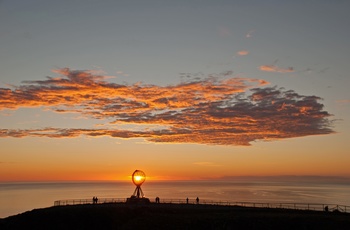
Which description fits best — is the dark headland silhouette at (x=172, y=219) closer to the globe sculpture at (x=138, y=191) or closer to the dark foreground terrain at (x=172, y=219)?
the dark foreground terrain at (x=172, y=219)

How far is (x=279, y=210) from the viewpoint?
5953cm

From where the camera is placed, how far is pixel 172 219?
52062mm

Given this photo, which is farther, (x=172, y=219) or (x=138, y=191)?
(x=138, y=191)

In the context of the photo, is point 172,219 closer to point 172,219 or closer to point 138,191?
point 172,219

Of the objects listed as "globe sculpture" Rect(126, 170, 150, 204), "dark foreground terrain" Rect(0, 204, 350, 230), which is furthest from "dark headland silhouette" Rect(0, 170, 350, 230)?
"globe sculpture" Rect(126, 170, 150, 204)

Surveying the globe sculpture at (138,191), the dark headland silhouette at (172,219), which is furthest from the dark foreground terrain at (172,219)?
the globe sculpture at (138,191)

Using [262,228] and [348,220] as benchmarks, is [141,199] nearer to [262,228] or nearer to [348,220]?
[262,228]

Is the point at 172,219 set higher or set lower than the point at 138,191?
lower

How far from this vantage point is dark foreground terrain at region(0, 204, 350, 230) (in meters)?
47.8

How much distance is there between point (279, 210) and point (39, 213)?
3787 centimetres

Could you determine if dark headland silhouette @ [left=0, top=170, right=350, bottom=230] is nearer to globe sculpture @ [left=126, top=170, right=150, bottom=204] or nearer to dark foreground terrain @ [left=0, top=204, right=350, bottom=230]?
dark foreground terrain @ [left=0, top=204, right=350, bottom=230]

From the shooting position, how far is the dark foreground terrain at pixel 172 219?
4775 cm

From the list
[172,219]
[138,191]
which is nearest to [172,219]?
[172,219]

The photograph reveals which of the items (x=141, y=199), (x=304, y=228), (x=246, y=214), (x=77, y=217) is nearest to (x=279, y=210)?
(x=246, y=214)
